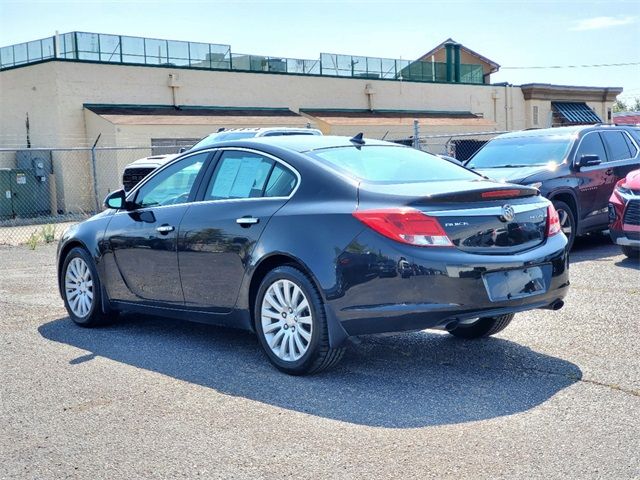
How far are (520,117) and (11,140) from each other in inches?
955

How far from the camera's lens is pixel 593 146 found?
38.1ft

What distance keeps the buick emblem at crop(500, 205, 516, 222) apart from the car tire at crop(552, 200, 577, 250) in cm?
542

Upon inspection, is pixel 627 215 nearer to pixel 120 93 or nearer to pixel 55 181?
pixel 55 181

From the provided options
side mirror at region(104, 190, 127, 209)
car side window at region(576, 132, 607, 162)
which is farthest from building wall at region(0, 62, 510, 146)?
side mirror at region(104, 190, 127, 209)

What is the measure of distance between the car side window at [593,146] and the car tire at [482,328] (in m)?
5.70

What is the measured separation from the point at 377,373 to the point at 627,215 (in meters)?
5.49

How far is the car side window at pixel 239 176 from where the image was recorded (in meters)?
6.02

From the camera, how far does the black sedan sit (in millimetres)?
5082

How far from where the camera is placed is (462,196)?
527 cm

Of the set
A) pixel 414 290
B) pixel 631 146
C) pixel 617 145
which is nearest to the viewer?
pixel 414 290

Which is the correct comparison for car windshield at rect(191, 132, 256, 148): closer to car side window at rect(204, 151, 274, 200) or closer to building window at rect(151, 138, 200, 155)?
car side window at rect(204, 151, 274, 200)

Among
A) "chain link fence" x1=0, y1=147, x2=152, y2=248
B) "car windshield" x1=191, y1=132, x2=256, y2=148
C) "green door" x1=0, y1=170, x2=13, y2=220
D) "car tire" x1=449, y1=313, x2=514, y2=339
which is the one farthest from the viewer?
"chain link fence" x1=0, y1=147, x2=152, y2=248

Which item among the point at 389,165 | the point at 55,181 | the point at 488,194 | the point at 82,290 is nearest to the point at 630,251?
the point at 389,165

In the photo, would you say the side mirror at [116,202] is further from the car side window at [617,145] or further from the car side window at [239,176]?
the car side window at [617,145]
